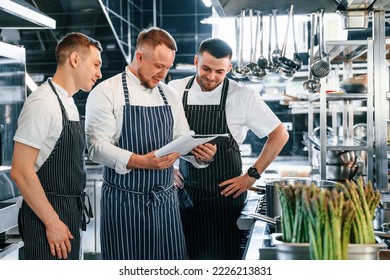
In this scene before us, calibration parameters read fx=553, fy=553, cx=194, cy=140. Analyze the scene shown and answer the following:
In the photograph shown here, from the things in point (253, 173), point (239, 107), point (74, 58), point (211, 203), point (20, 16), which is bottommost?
point (211, 203)

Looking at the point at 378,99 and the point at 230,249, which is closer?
the point at 230,249

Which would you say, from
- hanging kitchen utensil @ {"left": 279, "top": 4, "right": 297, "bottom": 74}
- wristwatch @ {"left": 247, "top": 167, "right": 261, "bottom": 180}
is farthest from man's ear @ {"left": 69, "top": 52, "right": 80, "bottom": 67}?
hanging kitchen utensil @ {"left": 279, "top": 4, "right": 297, "bottom": 74}

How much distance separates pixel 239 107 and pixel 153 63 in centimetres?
45

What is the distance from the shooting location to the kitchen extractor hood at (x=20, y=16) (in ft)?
5.80

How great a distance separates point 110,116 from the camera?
1.71 metres

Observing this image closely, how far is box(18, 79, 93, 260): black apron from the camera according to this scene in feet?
5.08

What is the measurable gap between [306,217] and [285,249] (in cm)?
6

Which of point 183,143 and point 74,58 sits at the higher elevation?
point 74,58

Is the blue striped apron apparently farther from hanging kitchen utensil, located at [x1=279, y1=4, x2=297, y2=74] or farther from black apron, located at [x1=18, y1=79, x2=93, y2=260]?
hanging kitchen utensil, located at [x1=279, y1=4, x2=297, y2=74]

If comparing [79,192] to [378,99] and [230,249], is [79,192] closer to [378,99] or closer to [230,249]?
[230,249]

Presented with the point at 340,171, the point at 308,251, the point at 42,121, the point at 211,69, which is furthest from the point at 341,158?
the point at 308,251

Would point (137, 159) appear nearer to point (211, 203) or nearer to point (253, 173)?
point (211, 203)
